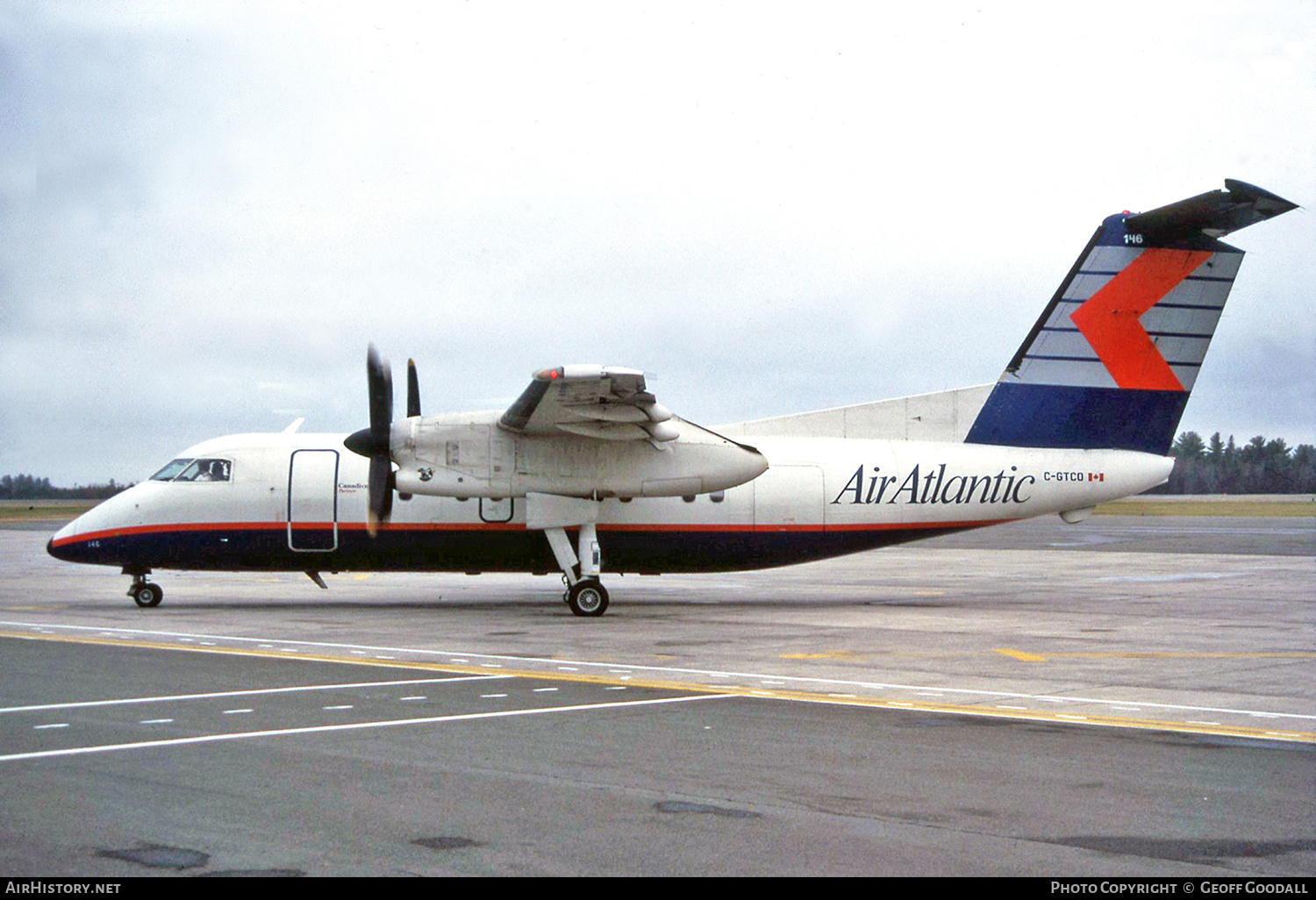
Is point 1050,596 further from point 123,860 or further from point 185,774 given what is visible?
point 123,860

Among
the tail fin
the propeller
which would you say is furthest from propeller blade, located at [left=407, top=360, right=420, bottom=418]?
the tail fin

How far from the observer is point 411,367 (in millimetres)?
22969

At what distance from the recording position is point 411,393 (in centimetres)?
2283

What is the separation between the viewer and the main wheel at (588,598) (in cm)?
2238

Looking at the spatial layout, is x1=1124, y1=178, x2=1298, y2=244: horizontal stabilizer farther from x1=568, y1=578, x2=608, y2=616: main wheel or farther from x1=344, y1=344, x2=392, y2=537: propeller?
x1=344, y1=344, x2=392, y2=537: propeller

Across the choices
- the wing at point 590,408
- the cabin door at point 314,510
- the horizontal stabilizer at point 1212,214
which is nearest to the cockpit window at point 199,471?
the cabin door at point 314,510

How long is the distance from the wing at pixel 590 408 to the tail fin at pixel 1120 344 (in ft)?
23.5

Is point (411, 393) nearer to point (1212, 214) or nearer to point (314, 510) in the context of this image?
point (314, 510)

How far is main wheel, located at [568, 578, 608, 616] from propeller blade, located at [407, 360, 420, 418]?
14.2 ft

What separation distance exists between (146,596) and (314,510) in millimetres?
3862

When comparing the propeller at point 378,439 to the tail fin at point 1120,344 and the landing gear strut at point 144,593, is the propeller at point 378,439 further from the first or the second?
the tail fin at point 1120,344

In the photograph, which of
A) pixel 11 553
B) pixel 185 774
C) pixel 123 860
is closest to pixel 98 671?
pixel 185 774

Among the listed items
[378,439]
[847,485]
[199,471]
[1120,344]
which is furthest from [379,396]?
[1120,344]

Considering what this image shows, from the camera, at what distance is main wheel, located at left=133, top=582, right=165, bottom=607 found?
24.3 meters
